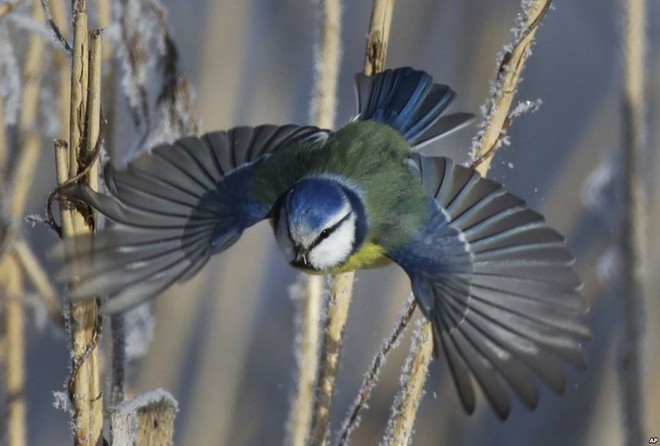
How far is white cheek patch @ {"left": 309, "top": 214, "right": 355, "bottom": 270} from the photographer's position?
1002 mm

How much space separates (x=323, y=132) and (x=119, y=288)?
0.37 meters

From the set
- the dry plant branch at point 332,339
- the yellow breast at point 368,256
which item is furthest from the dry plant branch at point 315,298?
the yellow breast at point 368,256

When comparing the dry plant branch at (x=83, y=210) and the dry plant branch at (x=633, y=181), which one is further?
the dry plant branch at (x=633, y=181)

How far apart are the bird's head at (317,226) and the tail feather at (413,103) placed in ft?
0.71

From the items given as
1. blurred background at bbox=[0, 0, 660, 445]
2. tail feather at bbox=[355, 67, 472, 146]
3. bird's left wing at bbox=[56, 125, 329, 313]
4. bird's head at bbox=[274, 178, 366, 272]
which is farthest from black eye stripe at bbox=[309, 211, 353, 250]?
blurred background at bbox=[0, 0, 660, 445]

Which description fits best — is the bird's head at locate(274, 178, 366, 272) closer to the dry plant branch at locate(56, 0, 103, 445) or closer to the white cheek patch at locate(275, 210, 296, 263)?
the white cheek patch at locate(275, 210, 296, 263)

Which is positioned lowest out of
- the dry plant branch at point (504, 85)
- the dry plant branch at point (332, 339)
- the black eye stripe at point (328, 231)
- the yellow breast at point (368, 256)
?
the dry plant branch at point (332, 339)

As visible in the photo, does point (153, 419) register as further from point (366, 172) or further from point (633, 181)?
point (633, 181)

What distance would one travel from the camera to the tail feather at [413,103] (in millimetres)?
1216

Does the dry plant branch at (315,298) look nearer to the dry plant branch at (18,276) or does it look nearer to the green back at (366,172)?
the green back at (366,172)

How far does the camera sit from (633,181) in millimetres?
1038

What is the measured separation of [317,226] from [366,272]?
549mm

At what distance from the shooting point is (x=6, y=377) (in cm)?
122

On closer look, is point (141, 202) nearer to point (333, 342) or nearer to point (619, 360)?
point (333, 342)
